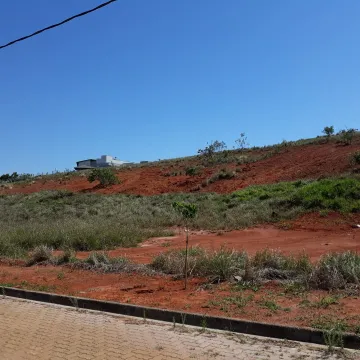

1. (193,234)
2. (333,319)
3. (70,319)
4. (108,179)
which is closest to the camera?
(333,319)

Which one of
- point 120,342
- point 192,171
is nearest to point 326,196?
point 120,342

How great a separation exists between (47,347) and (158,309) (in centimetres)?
185

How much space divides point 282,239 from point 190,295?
7821 mm

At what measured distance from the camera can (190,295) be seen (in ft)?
27.9

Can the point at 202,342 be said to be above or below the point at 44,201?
below

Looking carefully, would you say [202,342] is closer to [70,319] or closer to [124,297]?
[70,319]

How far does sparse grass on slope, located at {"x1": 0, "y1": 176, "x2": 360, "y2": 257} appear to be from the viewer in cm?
1619

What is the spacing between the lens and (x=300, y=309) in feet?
22.7

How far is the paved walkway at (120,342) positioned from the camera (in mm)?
5291

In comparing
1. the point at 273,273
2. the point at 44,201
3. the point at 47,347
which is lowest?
the point at 47,347

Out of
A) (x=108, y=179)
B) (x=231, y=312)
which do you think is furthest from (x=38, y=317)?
(x=108, y=179)

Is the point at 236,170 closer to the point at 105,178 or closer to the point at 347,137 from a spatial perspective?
the point at 347,137

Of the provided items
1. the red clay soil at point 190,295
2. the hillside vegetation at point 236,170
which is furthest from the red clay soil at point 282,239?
the hillside vegetation at point 236,170

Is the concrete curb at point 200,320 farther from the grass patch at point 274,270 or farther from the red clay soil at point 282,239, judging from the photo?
the red clay soil at point 282,239
